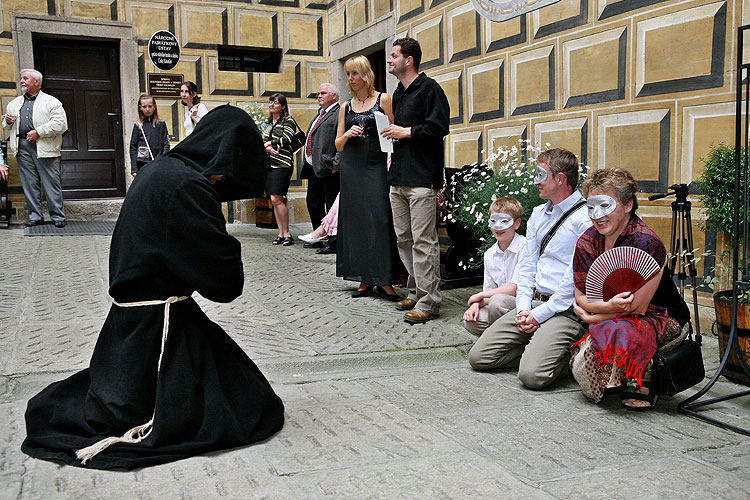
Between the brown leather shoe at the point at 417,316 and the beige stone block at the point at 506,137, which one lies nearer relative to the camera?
the brown leather shoe at the point at 417,316

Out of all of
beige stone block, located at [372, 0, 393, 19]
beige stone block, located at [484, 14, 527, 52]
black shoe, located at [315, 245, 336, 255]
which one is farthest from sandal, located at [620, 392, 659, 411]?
beige stone block, located at [372, 0, 393, 19]

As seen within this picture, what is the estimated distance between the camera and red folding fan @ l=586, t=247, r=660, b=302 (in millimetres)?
3475

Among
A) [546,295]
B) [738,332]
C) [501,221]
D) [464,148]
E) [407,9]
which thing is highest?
[407,9]

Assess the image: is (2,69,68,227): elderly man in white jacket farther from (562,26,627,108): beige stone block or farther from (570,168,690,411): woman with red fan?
(570,168,690,411): woman with red fan

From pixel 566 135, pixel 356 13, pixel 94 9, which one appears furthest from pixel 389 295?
pixel 94 9

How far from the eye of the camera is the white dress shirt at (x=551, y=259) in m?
4.04

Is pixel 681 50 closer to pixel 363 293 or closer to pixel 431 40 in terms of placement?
pixel 363 293

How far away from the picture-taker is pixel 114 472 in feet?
9.09

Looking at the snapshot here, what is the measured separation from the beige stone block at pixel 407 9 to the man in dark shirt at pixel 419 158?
3.87 metres

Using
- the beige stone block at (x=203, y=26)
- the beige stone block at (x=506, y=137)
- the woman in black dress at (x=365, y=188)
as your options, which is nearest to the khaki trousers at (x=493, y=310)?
the woman in black dress at (x=365, y=188)

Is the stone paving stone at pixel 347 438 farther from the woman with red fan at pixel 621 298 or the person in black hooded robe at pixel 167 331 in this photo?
the woman with red fan at pixel 621 298

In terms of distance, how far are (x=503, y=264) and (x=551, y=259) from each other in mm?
518

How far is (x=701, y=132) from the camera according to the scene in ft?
17.2

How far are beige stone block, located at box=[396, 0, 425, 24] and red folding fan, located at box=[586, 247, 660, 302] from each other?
6159 mm
